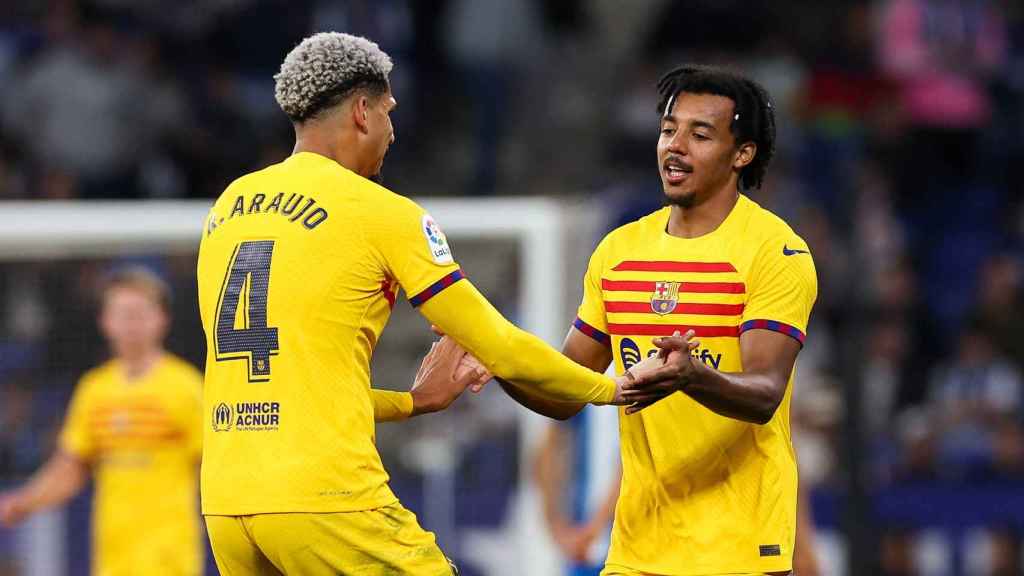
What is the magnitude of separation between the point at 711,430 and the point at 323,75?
53.5 inches

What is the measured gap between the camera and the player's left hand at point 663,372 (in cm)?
430

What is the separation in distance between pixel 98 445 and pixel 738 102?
4.55 m

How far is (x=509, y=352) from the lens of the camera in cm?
440

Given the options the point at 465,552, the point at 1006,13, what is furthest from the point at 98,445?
the point at 1006,13

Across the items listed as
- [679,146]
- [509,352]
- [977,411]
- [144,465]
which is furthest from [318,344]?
[977,411]

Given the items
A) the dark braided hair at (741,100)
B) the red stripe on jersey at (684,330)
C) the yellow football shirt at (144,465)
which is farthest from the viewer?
the yellow football shirt at (144,465)

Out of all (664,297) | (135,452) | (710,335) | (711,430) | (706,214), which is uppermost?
(706,214)

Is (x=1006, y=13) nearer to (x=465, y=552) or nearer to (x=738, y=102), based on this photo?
(x=465, y=552)

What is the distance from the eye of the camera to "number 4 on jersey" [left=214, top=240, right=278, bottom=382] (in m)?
4.25

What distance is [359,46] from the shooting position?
14.8 feet

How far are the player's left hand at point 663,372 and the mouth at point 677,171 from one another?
0.44 m

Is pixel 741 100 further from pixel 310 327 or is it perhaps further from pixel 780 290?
→ pixel 310 327

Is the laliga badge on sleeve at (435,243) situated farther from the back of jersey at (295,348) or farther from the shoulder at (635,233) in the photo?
the shoulder at (635,233)

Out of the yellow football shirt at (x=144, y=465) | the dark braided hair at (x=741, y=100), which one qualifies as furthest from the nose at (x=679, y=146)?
the yellow football shirt at (x=144, y=465)
